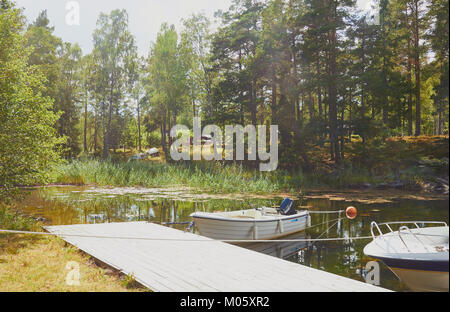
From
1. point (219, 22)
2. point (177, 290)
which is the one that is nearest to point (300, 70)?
point (219, 22)

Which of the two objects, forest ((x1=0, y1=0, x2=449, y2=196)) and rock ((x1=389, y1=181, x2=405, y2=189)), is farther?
rock ((x1=389, y1=181, x2=405, y2=189))

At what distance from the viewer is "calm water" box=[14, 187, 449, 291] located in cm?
512

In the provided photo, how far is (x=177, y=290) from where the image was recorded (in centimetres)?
290

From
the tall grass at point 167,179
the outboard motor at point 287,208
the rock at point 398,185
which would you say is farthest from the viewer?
the tall grass at point 167,179

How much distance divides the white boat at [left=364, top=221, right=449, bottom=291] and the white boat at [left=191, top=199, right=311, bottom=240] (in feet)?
7.49

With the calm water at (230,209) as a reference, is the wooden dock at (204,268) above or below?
above

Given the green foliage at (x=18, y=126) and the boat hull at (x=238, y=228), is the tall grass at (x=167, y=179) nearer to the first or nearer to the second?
the boat hull at (x=238, y=228)

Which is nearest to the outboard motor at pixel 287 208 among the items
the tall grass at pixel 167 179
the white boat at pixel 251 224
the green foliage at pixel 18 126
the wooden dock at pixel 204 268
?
the white boat at pixel 251 224

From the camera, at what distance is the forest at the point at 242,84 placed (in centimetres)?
554

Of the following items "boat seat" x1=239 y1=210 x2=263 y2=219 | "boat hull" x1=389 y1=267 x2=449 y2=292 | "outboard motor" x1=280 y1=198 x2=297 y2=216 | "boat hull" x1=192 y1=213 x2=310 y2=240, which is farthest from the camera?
"outboard motor" x1=280 y1=198 x2=297 y2=216

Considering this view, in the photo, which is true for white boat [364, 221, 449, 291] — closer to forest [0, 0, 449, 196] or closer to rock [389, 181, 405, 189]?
forest [0, 0, 449, 196]

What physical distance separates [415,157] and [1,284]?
8319mm

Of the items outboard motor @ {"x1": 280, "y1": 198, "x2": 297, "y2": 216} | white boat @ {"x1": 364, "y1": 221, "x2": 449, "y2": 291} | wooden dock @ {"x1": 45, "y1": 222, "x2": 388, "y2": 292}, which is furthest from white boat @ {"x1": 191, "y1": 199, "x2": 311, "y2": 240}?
white boat @ {"x1": 364, "y1": 221, "x2": 449, "y2": 291}

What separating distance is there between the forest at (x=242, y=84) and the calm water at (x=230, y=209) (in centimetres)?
139
